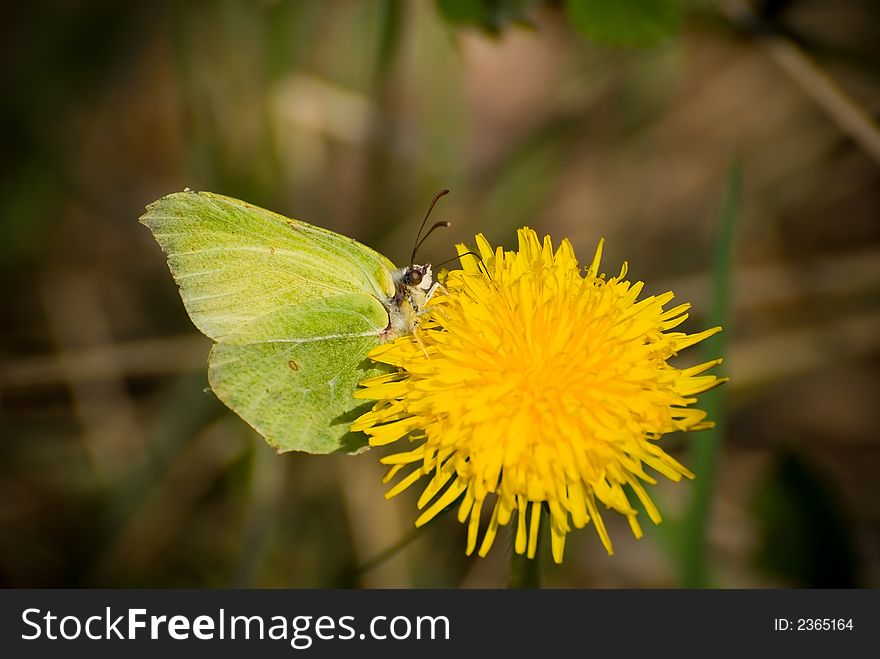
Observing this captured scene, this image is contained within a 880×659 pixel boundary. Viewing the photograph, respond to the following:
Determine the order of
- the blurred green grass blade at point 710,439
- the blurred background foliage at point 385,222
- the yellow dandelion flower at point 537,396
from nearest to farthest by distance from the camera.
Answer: the yellow dandelion flower at point 537,396, the blurred green grass blade at point 710,439, the blurred background foliage at point 385,222

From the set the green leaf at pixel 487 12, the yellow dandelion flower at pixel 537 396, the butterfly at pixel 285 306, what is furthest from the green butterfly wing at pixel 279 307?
the green leaf at pixel 487 12

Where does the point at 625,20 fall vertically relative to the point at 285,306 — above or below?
above

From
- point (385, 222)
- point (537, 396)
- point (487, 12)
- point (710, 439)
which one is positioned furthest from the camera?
point (385, 222)

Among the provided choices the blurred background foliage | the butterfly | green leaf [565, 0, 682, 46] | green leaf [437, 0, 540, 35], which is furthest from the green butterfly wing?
the blurred background foliage

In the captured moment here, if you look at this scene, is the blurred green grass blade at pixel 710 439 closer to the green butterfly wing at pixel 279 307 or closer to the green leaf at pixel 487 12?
the green leaf at pixel 487 12

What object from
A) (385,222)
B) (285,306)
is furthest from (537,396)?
(385,222)

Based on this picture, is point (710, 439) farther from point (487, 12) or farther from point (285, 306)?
point (487, 12)

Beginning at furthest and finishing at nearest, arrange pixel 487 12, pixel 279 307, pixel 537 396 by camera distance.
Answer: pixel 487 12 < pixel 279 307 < pixel 537 396
